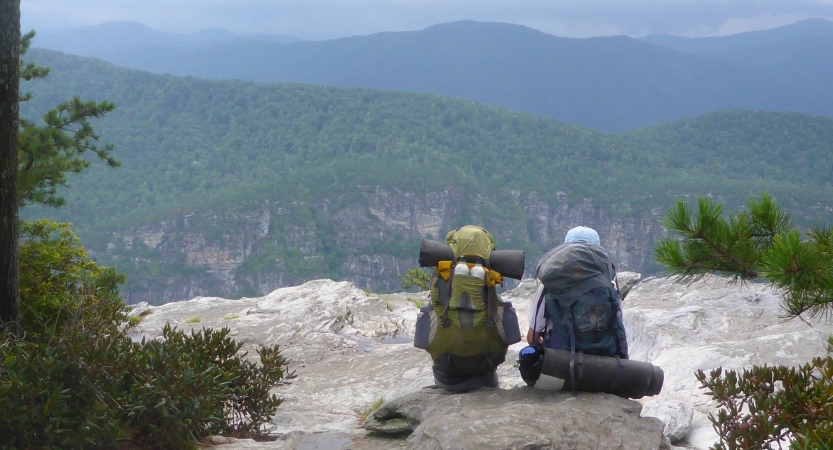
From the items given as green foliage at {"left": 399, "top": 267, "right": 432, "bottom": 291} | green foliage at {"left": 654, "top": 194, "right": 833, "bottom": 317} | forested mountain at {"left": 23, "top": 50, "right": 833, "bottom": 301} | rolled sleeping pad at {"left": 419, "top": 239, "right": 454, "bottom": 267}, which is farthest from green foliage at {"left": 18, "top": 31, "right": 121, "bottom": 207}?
forested mountain at {"left": 23, "top": 50, "right": 833, "bottom": 301}

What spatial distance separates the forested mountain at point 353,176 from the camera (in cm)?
6900

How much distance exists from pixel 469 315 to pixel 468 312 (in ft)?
0.07

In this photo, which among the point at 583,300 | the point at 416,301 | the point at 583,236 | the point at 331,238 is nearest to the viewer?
the point at 583,300

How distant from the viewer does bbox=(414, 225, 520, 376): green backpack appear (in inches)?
188

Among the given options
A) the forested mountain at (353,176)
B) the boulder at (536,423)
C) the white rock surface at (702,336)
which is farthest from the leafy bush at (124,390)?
the forested mountain at (353,176)

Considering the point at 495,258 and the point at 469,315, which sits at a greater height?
the point at 495,258

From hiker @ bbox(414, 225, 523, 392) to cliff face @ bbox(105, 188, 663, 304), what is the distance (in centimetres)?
5898

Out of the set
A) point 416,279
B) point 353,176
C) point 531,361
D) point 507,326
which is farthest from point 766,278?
point 353,176

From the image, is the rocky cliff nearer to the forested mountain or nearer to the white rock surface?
the white rock surface

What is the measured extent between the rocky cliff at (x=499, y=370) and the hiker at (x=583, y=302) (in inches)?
13.3

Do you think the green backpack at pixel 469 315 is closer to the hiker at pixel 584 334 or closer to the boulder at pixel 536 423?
the boulder at pixel 536 423

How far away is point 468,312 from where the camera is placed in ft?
15.8

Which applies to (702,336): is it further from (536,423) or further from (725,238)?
(536,423)

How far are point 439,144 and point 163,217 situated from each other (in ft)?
132
